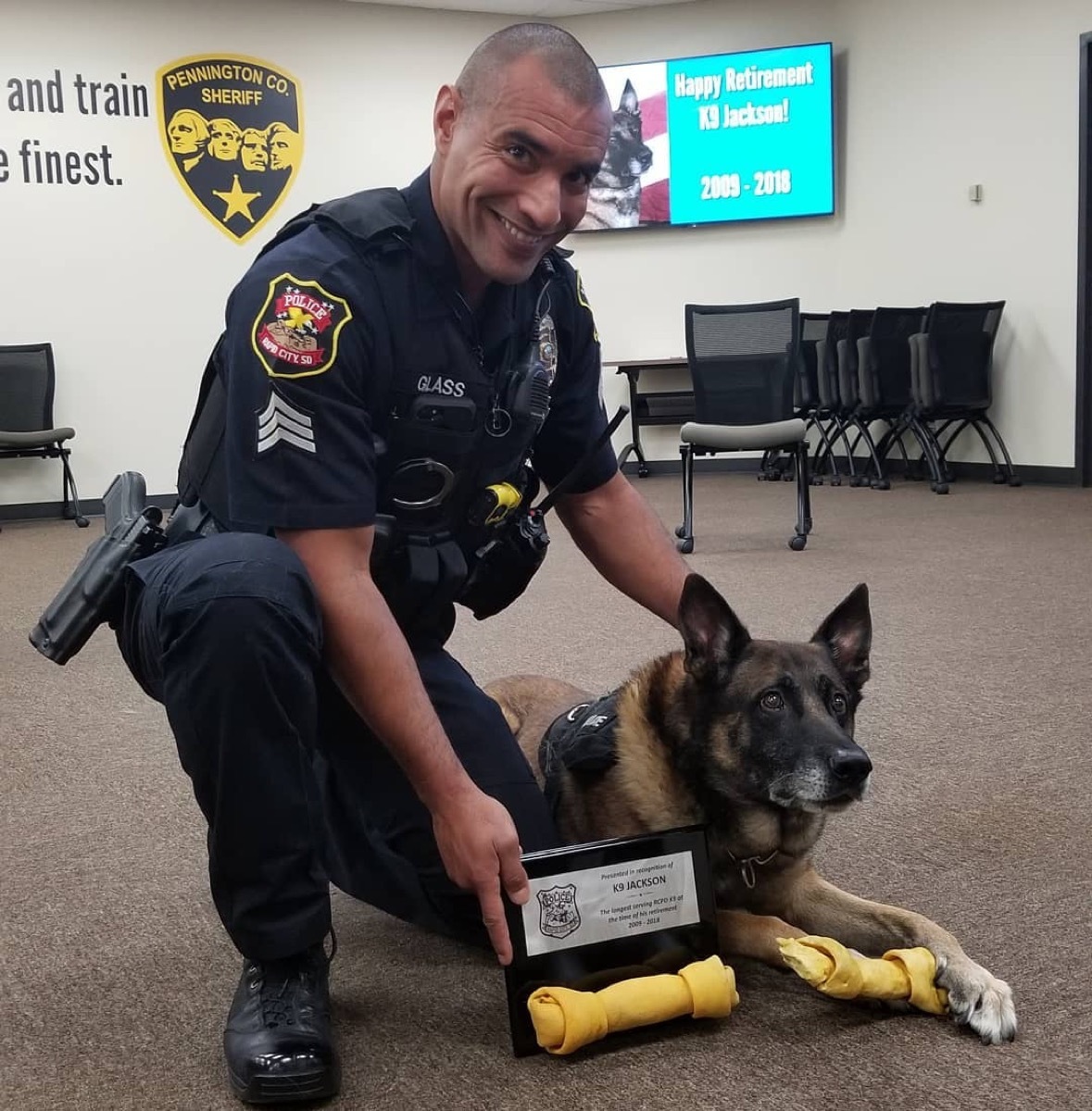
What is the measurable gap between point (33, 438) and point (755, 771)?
666 centimetres

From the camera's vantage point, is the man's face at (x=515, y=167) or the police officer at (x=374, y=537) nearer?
the police officer at (x=374, y=537)

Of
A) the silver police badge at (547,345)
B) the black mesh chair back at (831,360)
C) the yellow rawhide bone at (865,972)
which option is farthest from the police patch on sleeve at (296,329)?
the black mesh chair back at (831,360)

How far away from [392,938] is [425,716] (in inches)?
22.7

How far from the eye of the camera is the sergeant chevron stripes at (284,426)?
4.42ft

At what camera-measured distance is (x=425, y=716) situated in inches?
50.7

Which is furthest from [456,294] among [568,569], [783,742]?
[568,569]

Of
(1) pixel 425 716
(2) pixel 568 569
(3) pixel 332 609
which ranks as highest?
(3) pixel 332 609

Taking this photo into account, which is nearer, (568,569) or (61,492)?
(568,569)

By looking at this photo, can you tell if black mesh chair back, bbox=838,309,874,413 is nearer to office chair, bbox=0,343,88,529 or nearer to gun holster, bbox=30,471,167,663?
office chair, bbox=0,343,88,529

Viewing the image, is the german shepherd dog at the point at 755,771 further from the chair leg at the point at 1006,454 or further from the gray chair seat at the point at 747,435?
the chair leg at the point at 1006,454

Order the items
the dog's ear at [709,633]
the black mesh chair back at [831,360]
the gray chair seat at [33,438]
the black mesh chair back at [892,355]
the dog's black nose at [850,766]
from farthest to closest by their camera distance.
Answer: the black mesh chair back at [831,360] < the black mesh chair back at [892,355] < the gray chair seat at [33,438] < the dog's ear at [709,633] < the dog's black nose at [850,766]

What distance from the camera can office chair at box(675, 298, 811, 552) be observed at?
17.7 ft

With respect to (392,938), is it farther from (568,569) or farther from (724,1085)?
(568,569)

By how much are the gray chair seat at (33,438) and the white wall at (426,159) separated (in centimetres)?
59
